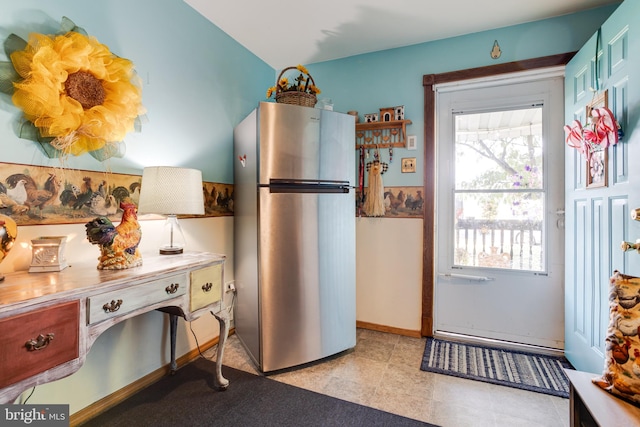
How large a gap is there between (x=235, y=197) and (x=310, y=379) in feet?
4.75

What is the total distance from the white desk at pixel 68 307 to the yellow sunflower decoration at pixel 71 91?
2.05ft

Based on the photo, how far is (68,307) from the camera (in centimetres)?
106

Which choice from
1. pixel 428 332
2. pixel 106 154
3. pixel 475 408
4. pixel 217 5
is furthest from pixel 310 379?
pixel 217 5

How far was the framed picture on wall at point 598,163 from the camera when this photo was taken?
65.5 inches

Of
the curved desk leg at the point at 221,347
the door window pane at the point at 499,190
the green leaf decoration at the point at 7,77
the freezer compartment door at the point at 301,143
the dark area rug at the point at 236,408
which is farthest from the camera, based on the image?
the door window pane at the point at 499,190

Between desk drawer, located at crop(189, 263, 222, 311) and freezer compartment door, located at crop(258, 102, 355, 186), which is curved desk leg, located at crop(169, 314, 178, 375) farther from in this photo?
freezer compartment door, located at crop(258, 102, 355, 186)

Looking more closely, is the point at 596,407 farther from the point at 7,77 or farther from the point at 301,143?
the point at 7,77

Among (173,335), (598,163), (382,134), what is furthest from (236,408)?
(598,163)

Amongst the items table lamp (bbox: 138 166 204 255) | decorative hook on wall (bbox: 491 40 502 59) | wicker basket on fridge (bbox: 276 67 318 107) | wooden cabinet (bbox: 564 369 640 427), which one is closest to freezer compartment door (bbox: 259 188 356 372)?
table lamp (bbox: 138 166 204 255)

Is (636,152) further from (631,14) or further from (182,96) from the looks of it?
(182,96)

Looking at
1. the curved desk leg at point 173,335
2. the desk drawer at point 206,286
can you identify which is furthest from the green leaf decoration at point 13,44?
the curved desk leg at point 173,335

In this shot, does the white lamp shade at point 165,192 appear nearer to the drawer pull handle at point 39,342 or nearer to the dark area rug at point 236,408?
the drawer pull handle at point 39,342

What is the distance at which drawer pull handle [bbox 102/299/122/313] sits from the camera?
119 cm

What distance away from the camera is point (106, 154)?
164 centimetres
